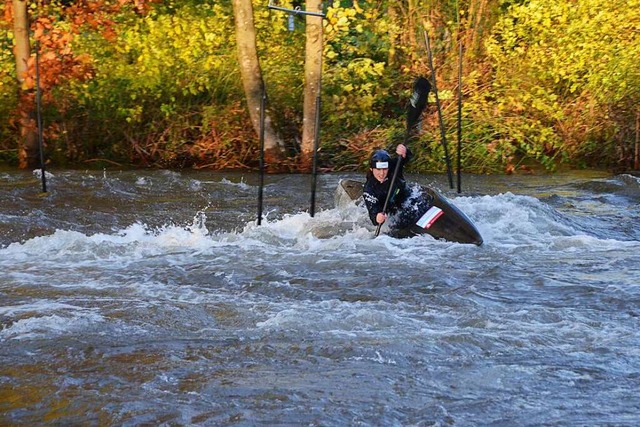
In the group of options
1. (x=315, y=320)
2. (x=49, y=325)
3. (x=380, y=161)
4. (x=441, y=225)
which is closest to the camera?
(x=49, y=325)

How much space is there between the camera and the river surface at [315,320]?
5586mm

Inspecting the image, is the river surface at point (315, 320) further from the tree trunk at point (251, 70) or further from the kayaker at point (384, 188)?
the tree trunk at point (251, 70)

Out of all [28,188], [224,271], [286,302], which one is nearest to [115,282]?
[224,271]

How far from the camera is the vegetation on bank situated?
15.8 metres

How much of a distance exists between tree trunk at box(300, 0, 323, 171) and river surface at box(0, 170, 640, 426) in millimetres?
3786

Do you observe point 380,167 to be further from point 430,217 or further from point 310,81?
point 310,81

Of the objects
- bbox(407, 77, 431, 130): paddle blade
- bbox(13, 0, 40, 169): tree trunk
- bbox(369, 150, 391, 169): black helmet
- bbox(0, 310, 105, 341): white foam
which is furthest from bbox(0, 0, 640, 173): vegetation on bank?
bbox(0, 310, 105, 341): white foam

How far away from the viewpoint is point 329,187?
14.2m

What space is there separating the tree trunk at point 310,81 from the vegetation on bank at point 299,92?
1.14ft

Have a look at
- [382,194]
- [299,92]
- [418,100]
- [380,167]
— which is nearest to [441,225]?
[382,194]

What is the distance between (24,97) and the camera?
49.3 feet

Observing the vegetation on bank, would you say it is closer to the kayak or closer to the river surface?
the river surface

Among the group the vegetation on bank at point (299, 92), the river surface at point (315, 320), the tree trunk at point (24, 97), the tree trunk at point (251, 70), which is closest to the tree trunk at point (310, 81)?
the vegetation on bank at point (299, 92)

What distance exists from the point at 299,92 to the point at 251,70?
1.35 meters
